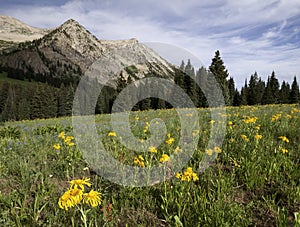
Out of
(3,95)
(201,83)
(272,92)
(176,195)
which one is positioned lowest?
(176,195)

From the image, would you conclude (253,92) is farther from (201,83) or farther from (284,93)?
(201,83)

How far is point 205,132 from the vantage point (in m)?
5.57

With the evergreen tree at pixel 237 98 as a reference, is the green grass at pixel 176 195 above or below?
below

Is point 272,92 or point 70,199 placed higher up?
point 272,92

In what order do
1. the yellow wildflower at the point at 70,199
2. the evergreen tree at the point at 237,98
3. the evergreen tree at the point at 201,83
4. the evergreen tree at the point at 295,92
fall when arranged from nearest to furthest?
the yellow wildflower at the point at 70,199 → the evergreen tree at the point at 201,83 → the evergreen tree at the point at 295,92 → the evergreen tree at the point at 237,98

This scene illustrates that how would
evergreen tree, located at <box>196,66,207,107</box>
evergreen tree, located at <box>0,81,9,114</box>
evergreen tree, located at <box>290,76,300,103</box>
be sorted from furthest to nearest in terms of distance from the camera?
evergreen tree, located at <box>0,81,9,114</box> < evergreen tree, located at <box>290,76,300,103</box> < evergreen tree, located at <box>196,66,207,107</box>

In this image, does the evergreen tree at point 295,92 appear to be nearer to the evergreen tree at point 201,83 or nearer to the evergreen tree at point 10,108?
the evergreen tree at point 201,83

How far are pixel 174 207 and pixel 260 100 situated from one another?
73.7 metres

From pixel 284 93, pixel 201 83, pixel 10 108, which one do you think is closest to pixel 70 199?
pixel 201 83

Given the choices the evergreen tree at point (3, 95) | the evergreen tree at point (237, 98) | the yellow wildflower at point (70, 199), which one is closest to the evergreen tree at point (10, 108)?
the evergreen tree at point (3, 95)

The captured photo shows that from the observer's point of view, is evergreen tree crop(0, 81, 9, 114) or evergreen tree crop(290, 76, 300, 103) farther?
evergreen tree crop(0, 81, 9, 114)

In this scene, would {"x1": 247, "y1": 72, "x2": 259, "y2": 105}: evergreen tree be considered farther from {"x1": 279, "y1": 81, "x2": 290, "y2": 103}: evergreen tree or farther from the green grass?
the green grass

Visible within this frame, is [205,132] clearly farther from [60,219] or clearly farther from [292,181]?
[60,219]

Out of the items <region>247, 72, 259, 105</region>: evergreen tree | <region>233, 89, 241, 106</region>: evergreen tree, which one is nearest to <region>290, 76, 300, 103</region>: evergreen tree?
<region>247, 72, 259, 105</region>: evergreen tree
